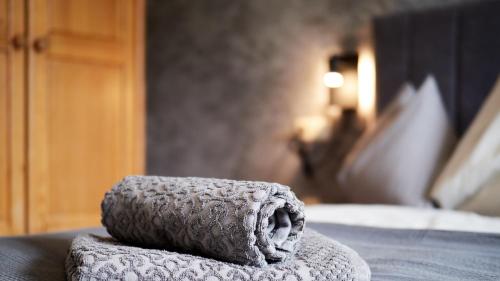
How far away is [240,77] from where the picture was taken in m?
3.21

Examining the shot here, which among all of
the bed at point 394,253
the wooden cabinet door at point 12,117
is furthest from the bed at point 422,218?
the wooden cabinet door at point 12,117

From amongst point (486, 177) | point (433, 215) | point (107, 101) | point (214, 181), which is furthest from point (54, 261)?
point (107, 101)

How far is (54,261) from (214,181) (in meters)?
0.32

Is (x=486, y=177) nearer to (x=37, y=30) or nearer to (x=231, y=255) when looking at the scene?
(x=231, y=255)

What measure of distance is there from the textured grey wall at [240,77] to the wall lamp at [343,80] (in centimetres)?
11

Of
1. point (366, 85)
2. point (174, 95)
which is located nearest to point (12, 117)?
point (174, 95)

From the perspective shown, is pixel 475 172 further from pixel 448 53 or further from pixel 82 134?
pixel 82 134

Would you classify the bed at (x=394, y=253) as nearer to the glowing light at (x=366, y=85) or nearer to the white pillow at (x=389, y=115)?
the white pillow at (x=389, y=115)

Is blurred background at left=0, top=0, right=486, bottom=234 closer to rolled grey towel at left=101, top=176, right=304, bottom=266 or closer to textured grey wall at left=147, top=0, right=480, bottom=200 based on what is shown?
textured grey wall at left=147, top=0, right=480, bottom=200

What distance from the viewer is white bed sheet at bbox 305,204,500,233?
4.41 ft

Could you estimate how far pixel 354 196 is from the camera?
225cm

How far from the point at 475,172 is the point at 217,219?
1.29 metres

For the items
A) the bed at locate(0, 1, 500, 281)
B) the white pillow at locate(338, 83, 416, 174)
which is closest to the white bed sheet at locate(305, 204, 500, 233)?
the bed at locate(0, 1, 500, 281)

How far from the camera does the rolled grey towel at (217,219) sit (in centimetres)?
65
